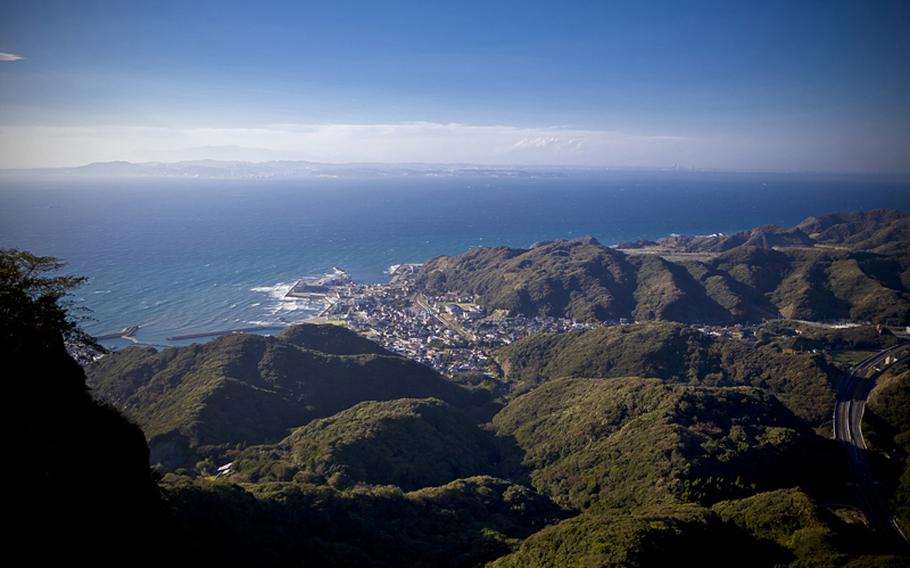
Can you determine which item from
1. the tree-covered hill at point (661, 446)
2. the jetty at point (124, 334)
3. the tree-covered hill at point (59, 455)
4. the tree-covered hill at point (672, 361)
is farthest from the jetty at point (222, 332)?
the tree-covered hill at point (59, 455)

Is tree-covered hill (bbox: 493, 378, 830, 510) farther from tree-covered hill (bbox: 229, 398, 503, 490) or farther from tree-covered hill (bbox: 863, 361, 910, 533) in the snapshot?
tree-covered hill (bbox: 229, 398, 503, 490)

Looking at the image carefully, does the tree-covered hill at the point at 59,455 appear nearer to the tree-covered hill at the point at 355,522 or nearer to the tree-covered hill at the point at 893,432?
the tree-covered hill at the point at 355,522

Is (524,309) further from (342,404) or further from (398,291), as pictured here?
(342,404)

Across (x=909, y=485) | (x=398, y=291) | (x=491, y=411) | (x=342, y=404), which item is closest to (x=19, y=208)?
(x=398, y=291)

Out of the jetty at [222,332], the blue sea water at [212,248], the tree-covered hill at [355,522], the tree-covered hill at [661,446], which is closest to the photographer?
the tree-covered hill at [355,522]

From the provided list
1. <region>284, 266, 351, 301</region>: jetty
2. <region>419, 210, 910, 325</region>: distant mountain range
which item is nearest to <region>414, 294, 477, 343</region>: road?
<region>419, 210, 910, 325</region>: distant mountain range

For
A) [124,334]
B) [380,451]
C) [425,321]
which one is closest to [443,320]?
[425,321]

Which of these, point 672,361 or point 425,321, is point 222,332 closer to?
point 425,321
